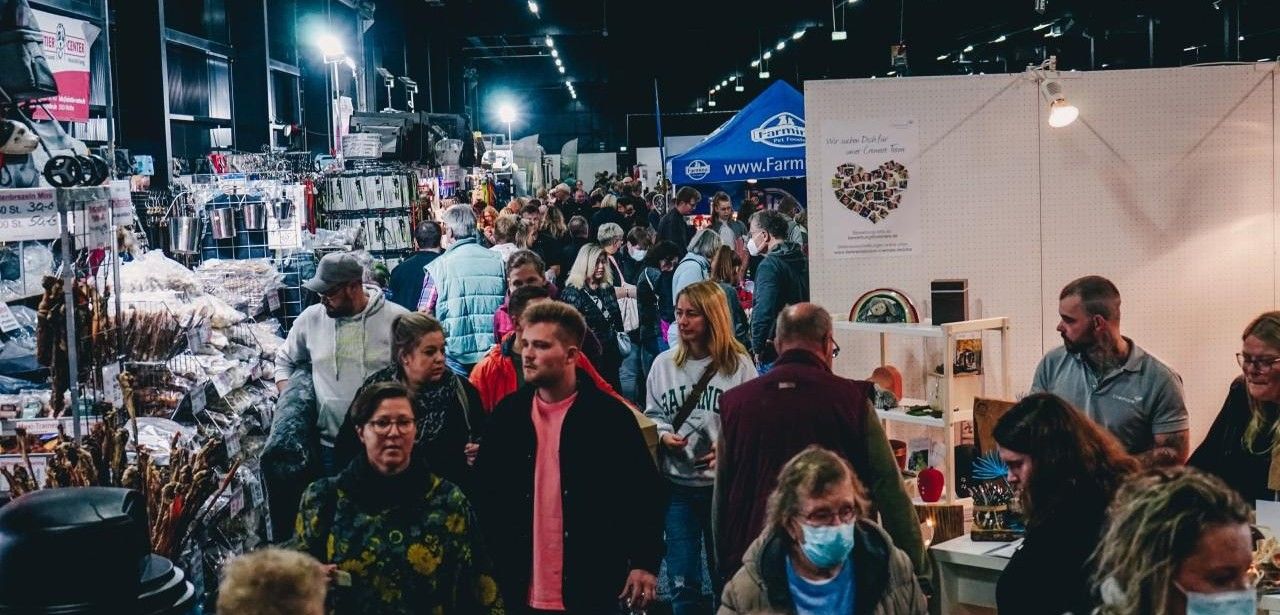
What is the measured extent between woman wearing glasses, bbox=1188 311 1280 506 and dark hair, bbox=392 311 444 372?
2.60 m

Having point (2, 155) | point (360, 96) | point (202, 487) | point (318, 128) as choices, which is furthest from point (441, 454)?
point (360, 96)

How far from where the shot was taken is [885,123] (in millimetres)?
6477

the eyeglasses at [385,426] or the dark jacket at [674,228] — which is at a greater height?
the dark jacket at [674,228]

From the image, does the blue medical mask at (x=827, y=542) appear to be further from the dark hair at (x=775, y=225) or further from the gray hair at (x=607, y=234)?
the gray hair at (x=607, y=234)

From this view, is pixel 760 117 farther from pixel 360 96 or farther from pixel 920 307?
pixel 360 96

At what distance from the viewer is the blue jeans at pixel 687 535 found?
188 inches

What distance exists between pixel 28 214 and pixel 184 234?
151 inches

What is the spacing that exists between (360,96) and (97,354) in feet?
49.0

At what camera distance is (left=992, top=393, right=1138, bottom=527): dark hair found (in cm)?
308

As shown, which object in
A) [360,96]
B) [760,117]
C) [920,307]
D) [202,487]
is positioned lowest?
[202,487]

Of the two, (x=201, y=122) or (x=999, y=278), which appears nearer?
(x=999, y=278)

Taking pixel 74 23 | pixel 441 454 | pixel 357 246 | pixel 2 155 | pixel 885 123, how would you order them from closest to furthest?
pixel 441 454
pixel 2 155
pixel 885 123
pixel 74 23
pixel 357 246

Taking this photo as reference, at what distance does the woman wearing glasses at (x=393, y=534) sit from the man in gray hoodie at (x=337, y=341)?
150cm

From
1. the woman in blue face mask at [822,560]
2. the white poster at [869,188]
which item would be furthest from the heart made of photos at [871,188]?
A: the woman in blue face mask at [822,560]
